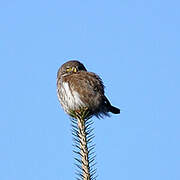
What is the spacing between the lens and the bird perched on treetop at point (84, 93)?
6.20 m

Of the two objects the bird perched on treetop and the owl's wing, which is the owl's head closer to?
the bird perched on treetop

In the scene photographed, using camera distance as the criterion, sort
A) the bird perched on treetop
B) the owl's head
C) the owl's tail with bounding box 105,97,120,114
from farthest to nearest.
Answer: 1. the owl's head
2. the owl's tail with bounding box 105,97,120,114
3. the bird perched on treetop

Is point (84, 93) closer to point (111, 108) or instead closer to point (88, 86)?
point (88, 86)

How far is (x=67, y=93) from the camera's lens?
21.3 ft

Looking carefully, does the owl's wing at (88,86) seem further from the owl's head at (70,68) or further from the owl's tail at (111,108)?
the owl's head at (70,68)

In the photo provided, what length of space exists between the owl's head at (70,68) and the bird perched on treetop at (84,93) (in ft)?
0.86

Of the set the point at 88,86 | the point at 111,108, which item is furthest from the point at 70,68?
the point at 111,108

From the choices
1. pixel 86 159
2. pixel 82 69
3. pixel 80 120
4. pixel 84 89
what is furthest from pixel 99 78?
pixel 86 159

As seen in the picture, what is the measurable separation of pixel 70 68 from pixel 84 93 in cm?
87

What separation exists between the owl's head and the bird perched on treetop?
26 centimetres

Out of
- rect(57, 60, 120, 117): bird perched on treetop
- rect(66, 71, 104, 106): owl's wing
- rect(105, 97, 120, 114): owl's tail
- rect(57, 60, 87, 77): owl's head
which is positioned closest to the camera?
rect(57, 60, 120, 117): bird perched on treetop

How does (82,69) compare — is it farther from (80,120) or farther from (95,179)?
(95,179)

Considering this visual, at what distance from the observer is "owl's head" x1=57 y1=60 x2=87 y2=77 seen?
7023mm

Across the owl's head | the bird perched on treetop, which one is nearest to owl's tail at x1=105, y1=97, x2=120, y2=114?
the bird perched on treetop
